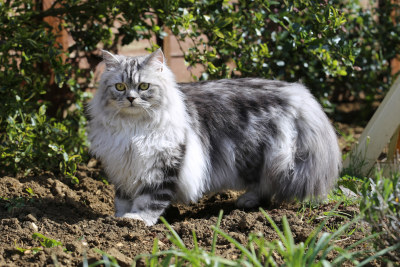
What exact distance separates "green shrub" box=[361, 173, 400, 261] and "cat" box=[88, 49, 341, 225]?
40.6 inches

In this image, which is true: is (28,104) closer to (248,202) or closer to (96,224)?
(96,224)

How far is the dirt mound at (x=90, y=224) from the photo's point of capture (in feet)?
8.25

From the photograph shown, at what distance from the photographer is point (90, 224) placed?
297cm

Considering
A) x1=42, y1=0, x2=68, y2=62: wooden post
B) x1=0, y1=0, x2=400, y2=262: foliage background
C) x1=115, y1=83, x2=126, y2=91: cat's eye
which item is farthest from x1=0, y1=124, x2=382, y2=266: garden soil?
x1=42, y1=0, x2=68, y2=62: wooden post

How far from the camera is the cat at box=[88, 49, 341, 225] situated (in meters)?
3.14

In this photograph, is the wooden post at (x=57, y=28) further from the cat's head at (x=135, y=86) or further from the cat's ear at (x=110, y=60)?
the cat's head at (x=135, y=86)

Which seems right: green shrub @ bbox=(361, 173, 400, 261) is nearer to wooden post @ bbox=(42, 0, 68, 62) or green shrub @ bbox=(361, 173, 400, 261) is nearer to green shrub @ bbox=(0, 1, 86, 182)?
green shrub @ bbox=(0, 1, 86, 182)

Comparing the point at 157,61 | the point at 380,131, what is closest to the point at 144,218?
the point at 157,61

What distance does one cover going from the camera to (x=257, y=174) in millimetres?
3504

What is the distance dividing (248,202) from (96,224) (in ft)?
3.53

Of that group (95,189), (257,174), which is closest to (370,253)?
(257,174)

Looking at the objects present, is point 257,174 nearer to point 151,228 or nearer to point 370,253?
point 151,228

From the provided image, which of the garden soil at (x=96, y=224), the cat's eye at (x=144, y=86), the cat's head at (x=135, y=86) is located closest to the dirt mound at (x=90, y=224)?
the garden soil at (x=96, y=224)

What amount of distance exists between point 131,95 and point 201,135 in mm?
555
